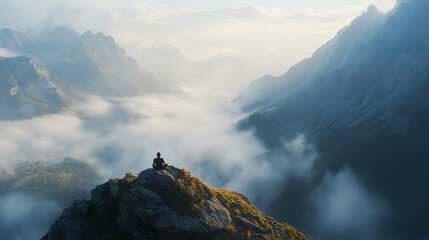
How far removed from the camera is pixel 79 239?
76000 mm

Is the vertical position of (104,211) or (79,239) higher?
(104,211)

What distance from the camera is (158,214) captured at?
73.9 meters

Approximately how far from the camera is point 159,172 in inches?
3174

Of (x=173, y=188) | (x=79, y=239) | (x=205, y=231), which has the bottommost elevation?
(x=79, y=239)

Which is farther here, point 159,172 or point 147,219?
point 159,172

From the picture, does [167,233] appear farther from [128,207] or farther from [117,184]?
[117,184]

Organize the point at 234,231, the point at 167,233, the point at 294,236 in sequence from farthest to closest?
1. the point at 294,236
2. the point at 234,231
3. the point at 167,233

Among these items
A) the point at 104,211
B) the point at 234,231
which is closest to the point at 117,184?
the point at 104,211

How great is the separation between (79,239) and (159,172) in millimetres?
18650

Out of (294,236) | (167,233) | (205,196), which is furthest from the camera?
(294,236)

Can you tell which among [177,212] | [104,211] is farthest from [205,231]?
[104,211]

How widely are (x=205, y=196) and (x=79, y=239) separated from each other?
24.6 m

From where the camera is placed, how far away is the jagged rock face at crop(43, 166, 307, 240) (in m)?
73.8

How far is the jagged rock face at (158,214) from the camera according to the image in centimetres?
7375
